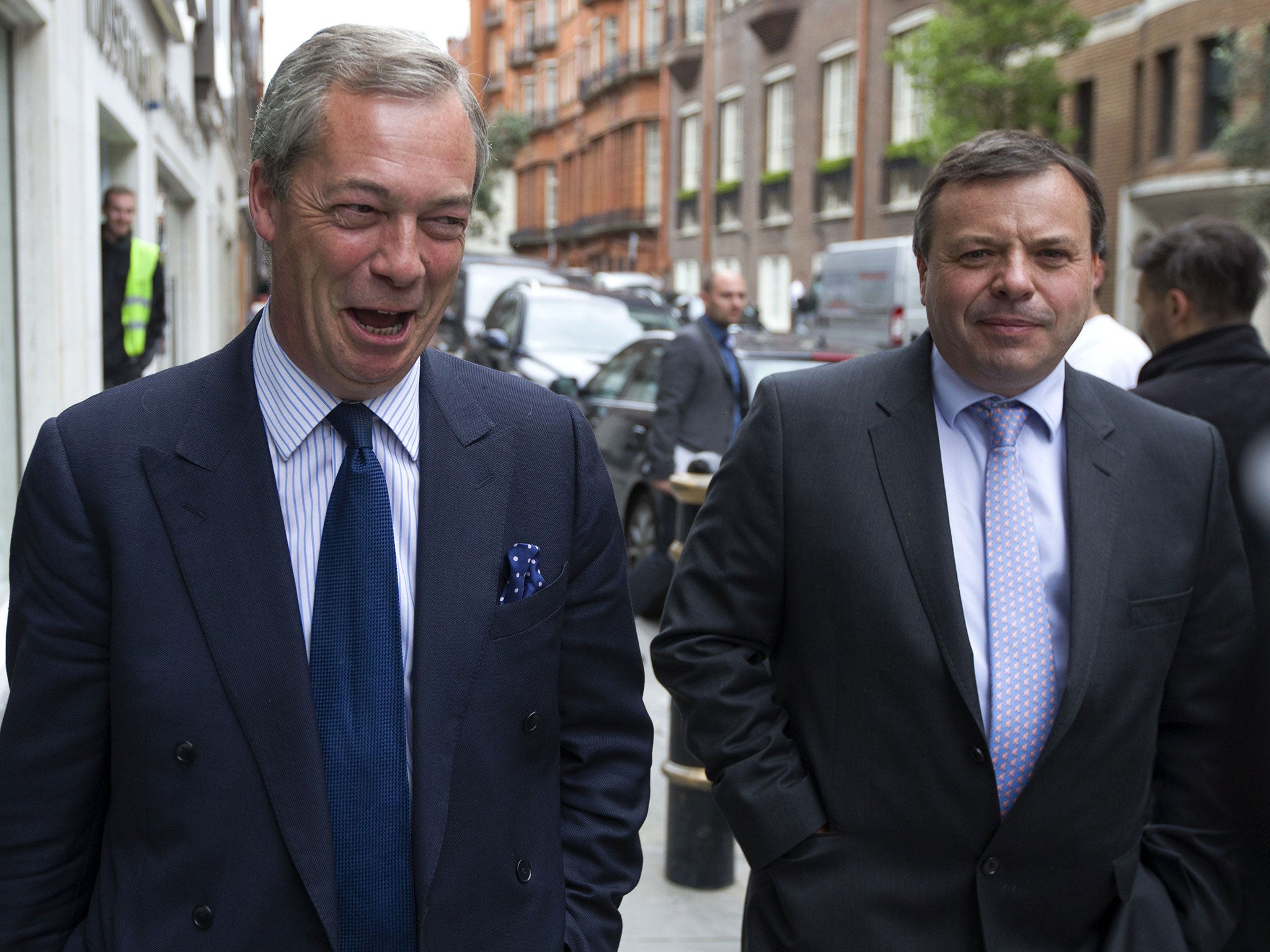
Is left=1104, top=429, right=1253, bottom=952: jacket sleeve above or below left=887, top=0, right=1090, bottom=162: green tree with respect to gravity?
below

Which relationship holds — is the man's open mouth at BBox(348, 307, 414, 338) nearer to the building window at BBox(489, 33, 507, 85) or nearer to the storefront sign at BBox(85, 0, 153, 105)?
the storefront sign at BBox(85, 0, 153, 105)

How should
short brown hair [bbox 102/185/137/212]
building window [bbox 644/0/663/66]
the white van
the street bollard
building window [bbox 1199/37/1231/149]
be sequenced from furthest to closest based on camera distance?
1. building window [bbox 644/0/663/66]
2. building window [bbox 1199/37/1231/149]
3. the white van
4. short brown hair [bbox 102/185/137/212]
5. the street bollard

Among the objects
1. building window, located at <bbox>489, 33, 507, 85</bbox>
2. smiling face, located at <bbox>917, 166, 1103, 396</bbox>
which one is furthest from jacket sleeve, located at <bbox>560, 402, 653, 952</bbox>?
building window, located at <bbox>489, 33, 507, 85</bbox>

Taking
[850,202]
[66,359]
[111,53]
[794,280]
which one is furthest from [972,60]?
[66,359]

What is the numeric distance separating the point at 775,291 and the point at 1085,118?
45.7 feet

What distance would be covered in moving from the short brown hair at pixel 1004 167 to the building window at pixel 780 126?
37571mm

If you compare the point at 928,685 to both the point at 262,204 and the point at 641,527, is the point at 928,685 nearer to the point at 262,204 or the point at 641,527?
the point at 262,204

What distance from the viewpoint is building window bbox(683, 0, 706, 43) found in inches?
1836

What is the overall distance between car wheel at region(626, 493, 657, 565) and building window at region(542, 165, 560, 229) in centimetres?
6196

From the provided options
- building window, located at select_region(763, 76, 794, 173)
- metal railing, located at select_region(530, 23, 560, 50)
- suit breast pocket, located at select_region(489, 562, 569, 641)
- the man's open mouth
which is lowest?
suit breast pocket, located at select_region(489, 562, 569, 641)

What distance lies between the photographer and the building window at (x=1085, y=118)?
88.0 ft

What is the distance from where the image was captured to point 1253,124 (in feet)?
65.6

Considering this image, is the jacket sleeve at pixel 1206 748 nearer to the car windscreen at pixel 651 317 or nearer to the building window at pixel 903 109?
the car windscreen at pixel 651 317

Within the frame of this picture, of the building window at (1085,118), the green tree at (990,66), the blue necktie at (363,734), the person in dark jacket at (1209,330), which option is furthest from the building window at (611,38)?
the blue necktie at (363,734)
